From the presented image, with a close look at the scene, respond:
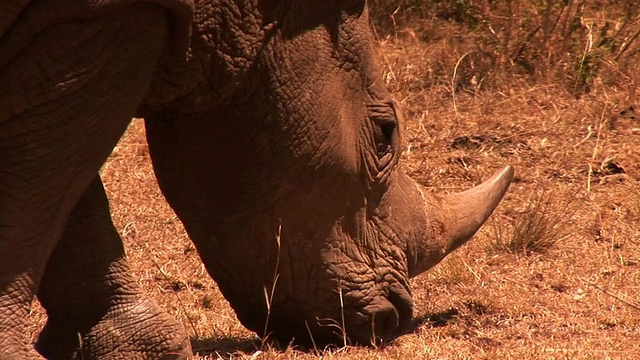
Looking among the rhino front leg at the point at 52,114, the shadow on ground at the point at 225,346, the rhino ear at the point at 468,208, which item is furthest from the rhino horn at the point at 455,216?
the rhino front leg at the point at 52,114

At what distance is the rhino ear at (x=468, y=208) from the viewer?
561cm

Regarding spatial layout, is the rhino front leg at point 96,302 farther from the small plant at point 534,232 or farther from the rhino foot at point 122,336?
the small plant at point 534,232

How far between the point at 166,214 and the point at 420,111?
1.80 meters

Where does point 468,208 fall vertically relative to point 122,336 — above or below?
above

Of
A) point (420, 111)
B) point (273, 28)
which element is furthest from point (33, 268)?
point (420, 111)

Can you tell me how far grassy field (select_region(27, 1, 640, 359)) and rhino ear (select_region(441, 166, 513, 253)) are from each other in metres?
0.39

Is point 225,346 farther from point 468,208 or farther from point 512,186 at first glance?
point 512,186

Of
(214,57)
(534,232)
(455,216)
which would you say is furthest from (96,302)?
(534,232)

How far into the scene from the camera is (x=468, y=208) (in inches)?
224

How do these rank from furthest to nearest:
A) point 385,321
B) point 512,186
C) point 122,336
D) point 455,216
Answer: point 512,186
point 455,216
point 385,321
point 122,336

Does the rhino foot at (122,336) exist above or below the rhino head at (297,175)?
below

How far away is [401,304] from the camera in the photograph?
5.38 metres

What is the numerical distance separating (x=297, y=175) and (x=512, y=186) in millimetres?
2841

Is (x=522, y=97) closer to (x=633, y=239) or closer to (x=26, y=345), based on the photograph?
(x=633, y=239)
